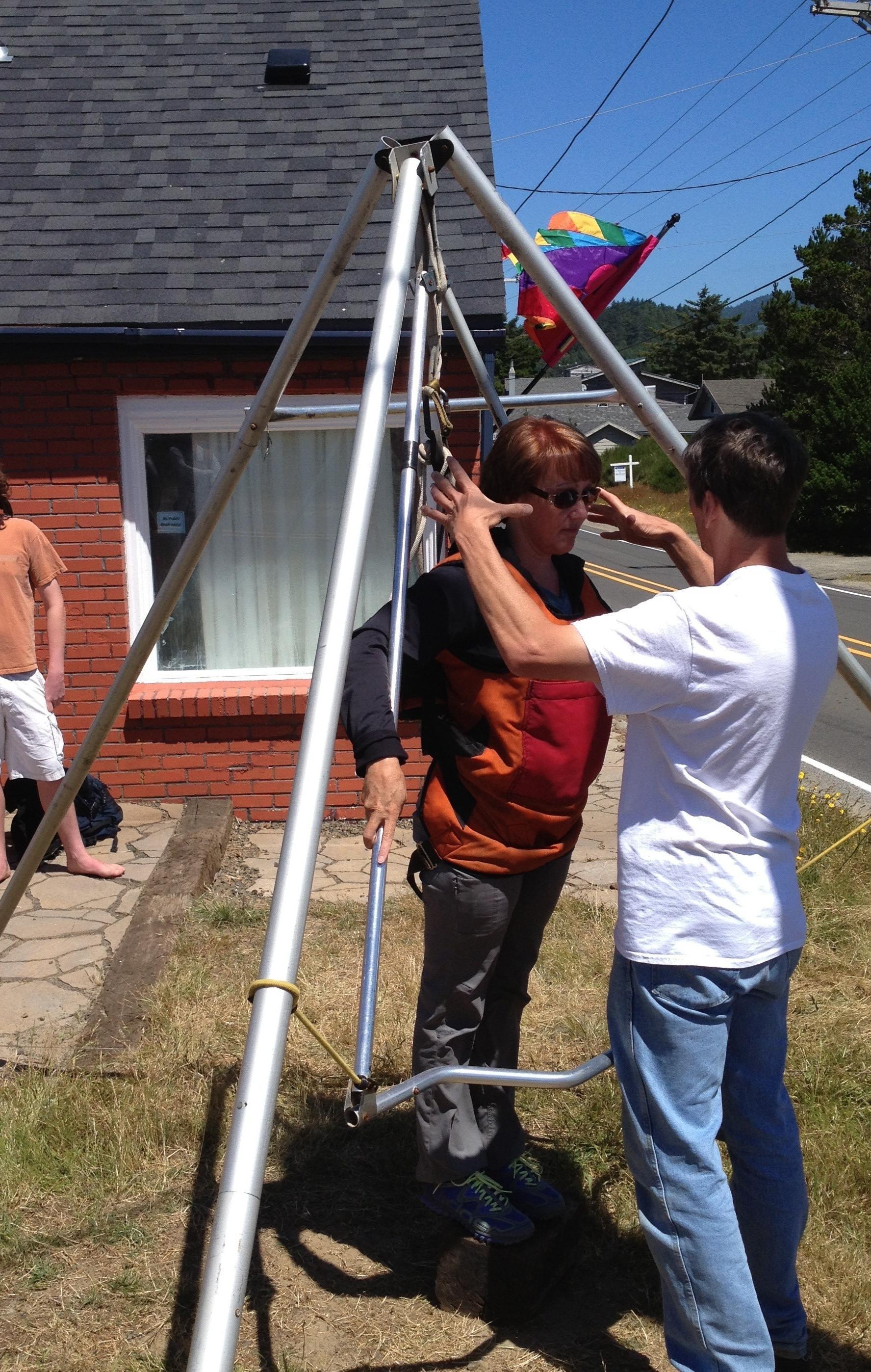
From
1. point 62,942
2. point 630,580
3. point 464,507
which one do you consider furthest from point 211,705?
point 630,580

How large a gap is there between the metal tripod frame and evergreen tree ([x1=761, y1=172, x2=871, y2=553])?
23231 millimetres

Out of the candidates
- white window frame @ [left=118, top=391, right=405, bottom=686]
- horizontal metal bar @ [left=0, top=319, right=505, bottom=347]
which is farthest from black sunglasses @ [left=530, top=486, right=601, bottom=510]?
white window frame @ [left=118, top=391, right=405, bottom=686]

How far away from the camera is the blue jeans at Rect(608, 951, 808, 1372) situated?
6.12 ft

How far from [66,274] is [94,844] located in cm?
294

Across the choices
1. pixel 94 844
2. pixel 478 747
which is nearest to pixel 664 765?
pixel 478 747

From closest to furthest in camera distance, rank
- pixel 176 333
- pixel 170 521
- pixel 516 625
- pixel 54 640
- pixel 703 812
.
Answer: pixel 516 625, pixel 703 812, pixel 54 640, pixel 176 333, pixel 170 521

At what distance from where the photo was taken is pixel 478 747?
234 centimetres

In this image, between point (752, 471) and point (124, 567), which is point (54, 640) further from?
point (752, 471)

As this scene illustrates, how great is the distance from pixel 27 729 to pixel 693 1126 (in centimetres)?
360

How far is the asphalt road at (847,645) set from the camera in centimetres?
855

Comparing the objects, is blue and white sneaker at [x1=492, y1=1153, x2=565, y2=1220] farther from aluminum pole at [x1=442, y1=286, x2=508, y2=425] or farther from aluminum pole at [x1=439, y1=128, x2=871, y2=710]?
aluminum pole at [x1=442, y1=286, x2=508, y2=425]

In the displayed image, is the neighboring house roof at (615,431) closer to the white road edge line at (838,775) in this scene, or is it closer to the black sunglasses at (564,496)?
the white road edge line at (838,775)

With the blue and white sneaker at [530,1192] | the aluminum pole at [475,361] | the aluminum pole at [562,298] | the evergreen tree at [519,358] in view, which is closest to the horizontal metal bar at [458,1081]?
the blue and white sneaker at [530,1192]

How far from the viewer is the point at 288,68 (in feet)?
23.0
